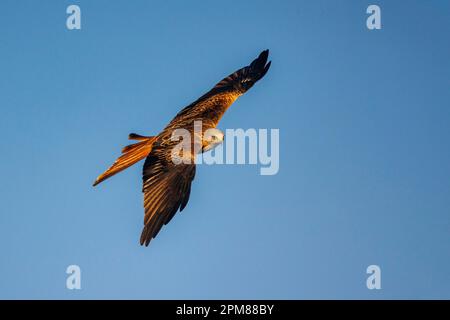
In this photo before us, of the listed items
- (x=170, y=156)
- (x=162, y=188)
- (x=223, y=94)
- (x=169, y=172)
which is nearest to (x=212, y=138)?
(x=170, y=156)

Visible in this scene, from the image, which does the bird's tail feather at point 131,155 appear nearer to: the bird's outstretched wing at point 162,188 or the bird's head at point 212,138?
the bird's outstretched wing at point 162,188

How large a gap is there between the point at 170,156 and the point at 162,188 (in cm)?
65

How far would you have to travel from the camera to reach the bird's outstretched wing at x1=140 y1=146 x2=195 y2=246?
1047 cm

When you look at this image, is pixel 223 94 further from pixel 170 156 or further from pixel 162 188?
pixel 162 188

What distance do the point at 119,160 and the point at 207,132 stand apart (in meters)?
1.50

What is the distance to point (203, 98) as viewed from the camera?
44.8ft

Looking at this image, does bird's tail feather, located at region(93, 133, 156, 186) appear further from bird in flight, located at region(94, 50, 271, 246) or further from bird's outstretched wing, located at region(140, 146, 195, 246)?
bird's outstretched wing, located at region(140, 146, 195, 246)

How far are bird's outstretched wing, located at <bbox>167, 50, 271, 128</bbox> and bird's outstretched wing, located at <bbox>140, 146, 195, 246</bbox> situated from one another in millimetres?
1223

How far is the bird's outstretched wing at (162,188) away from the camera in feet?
34.3

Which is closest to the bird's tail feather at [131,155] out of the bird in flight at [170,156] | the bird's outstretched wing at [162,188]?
the bird in flight at [170,156]

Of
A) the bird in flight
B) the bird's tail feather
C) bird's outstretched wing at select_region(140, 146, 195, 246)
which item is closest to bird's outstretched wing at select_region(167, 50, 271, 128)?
the bird in flight

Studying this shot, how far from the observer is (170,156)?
1133cm
